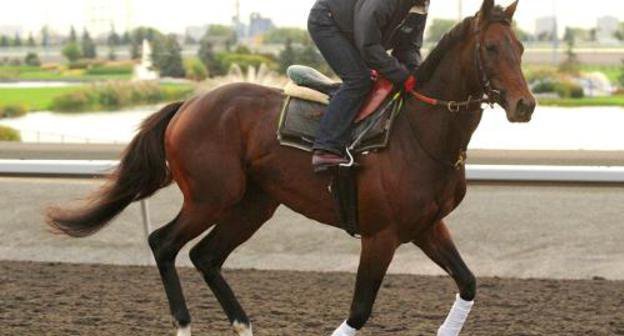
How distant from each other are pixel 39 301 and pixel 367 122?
8.85ft

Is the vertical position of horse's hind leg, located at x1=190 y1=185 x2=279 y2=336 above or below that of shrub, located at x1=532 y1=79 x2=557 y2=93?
above

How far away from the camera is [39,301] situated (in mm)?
7480

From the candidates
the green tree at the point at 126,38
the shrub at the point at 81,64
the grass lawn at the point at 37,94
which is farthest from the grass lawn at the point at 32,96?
the green tree at the point at 126,38

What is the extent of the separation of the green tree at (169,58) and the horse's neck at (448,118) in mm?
10603

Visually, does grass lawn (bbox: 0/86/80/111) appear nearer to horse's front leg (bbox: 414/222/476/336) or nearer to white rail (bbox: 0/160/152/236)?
white rail (bbox: 0/160/152/236)

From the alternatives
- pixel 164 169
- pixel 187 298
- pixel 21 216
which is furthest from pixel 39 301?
pixel 21 216

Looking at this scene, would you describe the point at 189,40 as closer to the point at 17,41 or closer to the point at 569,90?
the point at 17,41

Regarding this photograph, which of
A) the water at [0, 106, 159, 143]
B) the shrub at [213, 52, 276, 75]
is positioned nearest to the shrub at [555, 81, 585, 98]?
the shrub at [213, 52, 276, 75]

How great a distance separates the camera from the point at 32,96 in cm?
1686

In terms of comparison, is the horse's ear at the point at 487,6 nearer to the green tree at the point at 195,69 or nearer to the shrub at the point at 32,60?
the green tree at the point at 195,69

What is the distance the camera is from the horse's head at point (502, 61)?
17.1 feet

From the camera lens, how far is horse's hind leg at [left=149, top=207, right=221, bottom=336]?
6.33 metres

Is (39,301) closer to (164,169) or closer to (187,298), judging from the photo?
(187,298)

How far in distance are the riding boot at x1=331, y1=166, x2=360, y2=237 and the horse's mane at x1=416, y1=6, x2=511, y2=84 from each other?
0.54 m
